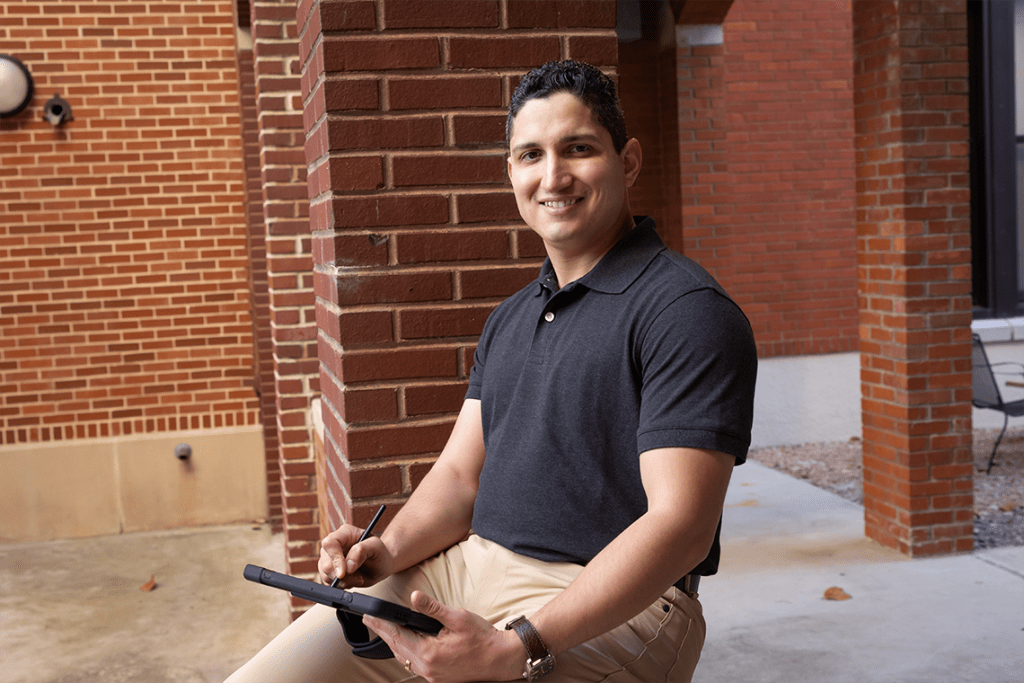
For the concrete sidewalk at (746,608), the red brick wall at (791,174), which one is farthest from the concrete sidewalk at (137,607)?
the red brick wall at (791,174)

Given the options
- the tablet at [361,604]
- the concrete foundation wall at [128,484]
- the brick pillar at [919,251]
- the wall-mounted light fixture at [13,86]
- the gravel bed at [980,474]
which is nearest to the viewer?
the tablet at [361,604]

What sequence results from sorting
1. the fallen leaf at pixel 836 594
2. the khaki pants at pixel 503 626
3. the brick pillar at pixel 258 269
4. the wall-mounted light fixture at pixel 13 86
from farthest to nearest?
the wall-mounted light fixture at pixel 13 86 → the brick pillar at pixel 258 269 → the fallen leaf at pixel 836 594 → the khaki pants at pixel 503 626

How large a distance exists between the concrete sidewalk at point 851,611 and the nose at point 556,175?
2628 millimetres

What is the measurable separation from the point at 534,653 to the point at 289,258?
12.3 ft

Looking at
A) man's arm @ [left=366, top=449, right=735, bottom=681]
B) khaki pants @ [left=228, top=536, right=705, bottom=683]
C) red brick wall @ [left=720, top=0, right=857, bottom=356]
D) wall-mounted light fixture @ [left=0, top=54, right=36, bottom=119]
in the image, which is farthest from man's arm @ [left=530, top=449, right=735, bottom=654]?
red brick wall @ [left=720, top=0, right=857, bottom=356]

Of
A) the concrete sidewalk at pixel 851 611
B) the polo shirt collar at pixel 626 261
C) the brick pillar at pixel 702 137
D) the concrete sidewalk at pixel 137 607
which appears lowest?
the concrete sidewalk at pixel 137 607

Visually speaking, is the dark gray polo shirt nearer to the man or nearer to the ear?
the man

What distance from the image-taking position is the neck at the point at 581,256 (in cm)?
208

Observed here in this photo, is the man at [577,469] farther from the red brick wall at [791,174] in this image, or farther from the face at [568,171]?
the red brick wall at [791,174]

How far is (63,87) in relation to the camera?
7.28m

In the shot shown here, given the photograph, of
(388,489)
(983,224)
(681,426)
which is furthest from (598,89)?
(983,224)

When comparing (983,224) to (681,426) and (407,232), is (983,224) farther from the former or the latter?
(681,426)

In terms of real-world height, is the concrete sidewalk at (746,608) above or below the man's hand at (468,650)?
below

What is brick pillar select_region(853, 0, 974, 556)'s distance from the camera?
16.7ft
